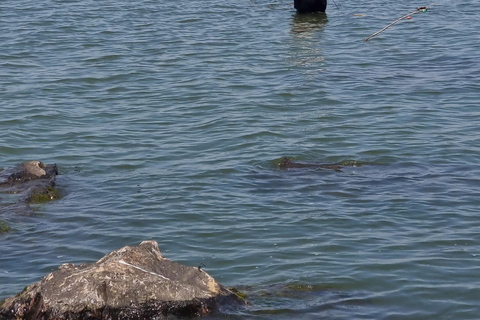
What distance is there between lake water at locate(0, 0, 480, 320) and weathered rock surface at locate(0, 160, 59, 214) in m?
0.19

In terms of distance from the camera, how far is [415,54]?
58.9ft

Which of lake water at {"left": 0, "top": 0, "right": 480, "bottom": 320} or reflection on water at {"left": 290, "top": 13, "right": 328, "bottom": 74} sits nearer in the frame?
lake water at {"left": 0, "top": 0, "right": 480, "bottom": 320}

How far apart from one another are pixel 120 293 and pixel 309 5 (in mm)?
17572

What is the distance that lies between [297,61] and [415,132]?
5480 mm

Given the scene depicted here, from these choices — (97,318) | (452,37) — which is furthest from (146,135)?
(452,37)

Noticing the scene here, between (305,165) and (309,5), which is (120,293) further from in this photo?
(309,5)

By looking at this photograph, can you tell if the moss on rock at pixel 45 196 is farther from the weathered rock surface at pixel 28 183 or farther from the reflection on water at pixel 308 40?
the reflection on water at pixel 308 40

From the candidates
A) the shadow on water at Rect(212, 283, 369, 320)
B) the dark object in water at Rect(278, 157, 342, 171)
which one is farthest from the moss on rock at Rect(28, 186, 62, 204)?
the shadow on water at Rect(212, 283, 369, 320)

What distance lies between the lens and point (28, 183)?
10125 mm

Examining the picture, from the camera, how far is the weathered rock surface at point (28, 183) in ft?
31.8

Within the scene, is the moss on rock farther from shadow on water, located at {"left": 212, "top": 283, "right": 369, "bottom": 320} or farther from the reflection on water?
the reflection on water

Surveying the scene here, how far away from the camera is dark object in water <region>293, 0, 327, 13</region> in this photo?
22.5 m

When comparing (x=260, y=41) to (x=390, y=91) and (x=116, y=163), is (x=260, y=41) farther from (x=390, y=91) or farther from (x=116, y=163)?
(x=116, y=163)

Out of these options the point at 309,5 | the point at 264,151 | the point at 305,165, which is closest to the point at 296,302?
the point at 305,165
